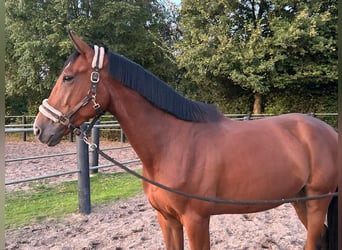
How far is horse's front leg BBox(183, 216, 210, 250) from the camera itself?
206 cm

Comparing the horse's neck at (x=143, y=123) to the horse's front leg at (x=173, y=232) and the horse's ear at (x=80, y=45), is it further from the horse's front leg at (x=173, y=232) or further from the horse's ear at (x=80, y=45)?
the horse's front leg at (x=173, y=232)

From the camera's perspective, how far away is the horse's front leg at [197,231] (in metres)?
2.06

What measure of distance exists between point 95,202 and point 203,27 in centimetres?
1095

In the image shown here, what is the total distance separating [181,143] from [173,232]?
68 cm

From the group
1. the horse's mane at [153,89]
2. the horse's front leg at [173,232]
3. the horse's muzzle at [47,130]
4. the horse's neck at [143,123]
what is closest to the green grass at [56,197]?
the horse's front leg at [173,232]

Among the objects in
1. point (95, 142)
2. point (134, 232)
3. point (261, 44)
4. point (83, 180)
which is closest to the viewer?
point (134, 232)

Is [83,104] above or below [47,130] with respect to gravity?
above

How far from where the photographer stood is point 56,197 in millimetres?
4875

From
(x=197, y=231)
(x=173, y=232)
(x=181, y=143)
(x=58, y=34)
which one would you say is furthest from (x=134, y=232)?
(x=58, y=34)

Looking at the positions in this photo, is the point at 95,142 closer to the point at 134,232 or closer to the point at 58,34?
the point at 134,232

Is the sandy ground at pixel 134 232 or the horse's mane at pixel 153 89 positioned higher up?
the horse's mane at pixel 153 89

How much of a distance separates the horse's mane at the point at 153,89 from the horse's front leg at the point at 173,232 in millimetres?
738

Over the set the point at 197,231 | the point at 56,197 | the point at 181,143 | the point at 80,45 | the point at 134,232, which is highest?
the point at 80,45

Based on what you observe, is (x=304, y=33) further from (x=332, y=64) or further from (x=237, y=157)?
(x=237, y=157)
